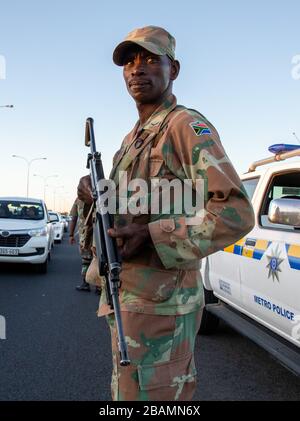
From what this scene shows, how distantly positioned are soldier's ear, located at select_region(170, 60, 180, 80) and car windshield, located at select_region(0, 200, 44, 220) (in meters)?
8.92

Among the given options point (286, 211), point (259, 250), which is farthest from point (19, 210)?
point (286, 211)

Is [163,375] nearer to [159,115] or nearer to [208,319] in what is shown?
[159,115]

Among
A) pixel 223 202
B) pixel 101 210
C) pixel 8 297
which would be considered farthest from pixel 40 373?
pixel 8 297

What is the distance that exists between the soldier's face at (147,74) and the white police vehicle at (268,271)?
4.82 ft

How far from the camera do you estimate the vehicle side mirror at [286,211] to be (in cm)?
274

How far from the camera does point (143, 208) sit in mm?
1490

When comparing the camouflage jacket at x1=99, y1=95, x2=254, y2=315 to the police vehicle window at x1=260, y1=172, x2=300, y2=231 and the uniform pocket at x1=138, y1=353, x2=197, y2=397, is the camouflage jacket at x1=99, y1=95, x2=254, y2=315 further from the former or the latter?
the police vehicle window at x1=260, y1=172, x2=300, y2=231

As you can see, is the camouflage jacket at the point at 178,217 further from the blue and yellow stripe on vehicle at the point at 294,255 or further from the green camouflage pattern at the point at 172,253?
the blue and yellow stripe on vehicle at the point at 294,255

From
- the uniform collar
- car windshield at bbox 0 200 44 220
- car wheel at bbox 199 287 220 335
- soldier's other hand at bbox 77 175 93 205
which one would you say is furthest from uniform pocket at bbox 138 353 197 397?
car windshield at bbox 0 200 44 220

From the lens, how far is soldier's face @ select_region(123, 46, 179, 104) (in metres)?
1.60

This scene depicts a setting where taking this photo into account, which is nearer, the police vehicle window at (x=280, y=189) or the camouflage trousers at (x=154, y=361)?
the camouflage trousers at (x=154, y=361)

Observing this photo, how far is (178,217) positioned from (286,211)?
1583 millimetres

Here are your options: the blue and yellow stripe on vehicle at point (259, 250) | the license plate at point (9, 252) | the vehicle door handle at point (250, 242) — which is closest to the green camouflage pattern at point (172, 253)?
the blue and yellow stripe on vehicle at point (259, 250)

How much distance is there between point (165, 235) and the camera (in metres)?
1.38
